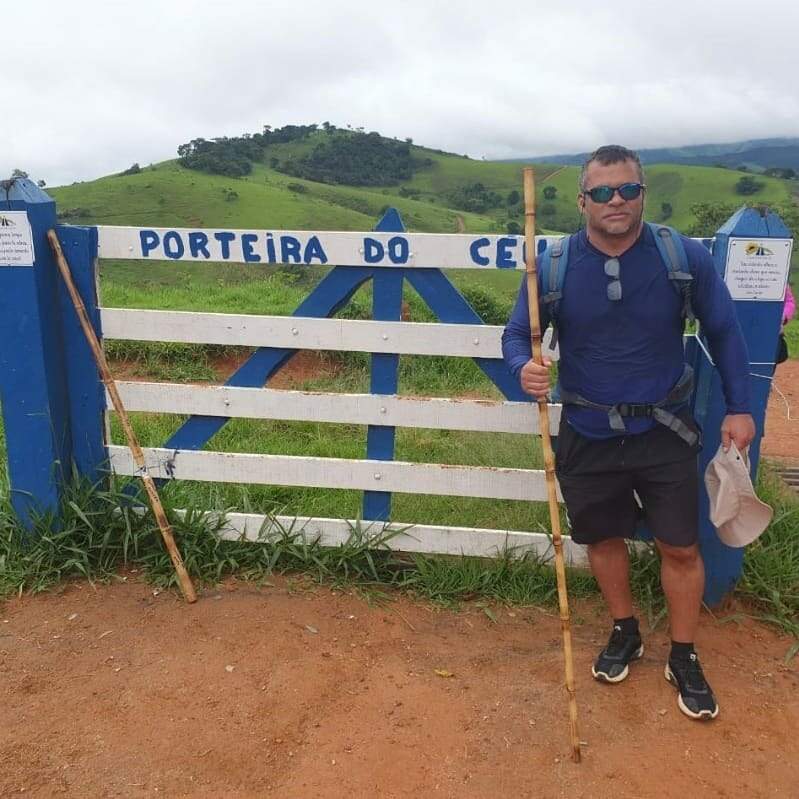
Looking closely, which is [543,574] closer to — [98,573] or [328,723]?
[328,723]

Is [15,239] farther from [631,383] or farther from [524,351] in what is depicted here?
[631,383]

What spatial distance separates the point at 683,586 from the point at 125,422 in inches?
103

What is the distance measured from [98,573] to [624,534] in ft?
8.56

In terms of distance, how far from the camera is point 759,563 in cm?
355

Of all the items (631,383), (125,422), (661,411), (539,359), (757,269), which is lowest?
(125,422)

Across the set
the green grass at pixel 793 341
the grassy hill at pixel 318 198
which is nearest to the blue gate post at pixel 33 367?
the green grass at pixel 793 341

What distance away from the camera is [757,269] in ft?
10.1

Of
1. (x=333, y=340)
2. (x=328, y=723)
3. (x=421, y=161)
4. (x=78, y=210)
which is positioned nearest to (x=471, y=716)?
(x=328, y=723)

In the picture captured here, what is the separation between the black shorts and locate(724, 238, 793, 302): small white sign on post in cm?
68

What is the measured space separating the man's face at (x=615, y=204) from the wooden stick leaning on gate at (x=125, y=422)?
2.34 metres

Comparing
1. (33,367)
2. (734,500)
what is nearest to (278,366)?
(33,367)

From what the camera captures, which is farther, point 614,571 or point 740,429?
point 614,571

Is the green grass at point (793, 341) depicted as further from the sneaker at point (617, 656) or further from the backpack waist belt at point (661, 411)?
the backpack waist belt at point (661, 411)

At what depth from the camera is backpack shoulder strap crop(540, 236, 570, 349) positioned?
8.97 feet
